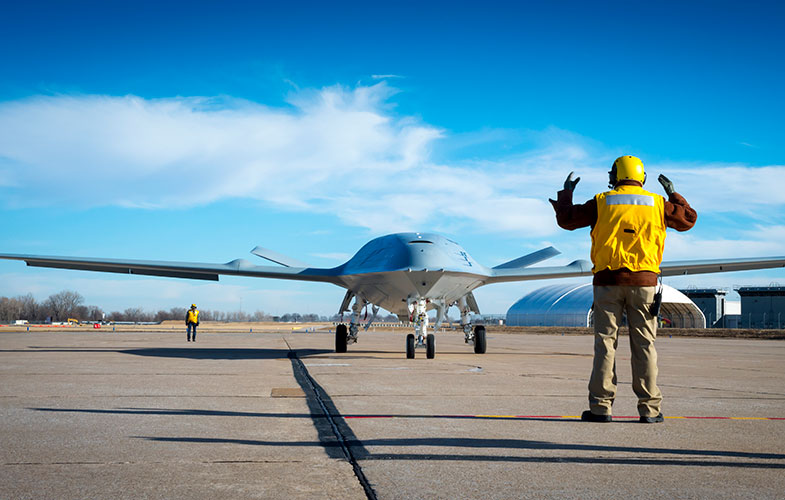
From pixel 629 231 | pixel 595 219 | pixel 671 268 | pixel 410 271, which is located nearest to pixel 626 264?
pixel 629 231

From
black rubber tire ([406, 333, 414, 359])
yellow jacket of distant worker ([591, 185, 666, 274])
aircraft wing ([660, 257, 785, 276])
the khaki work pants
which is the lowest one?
black rubber tire ([406, 333, 414, 359])

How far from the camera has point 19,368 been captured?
11.1 metres

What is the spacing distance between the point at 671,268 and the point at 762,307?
80.2 m

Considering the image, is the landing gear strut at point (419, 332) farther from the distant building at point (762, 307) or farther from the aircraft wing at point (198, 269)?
the distant building at point (762, 307)

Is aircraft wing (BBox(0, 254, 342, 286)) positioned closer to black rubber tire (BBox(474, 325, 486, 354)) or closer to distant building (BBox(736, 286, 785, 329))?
black rubber tire (BBox(474, 325, 486, 354))

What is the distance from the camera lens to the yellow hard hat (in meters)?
6.47

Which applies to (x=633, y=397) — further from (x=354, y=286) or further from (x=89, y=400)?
(x=354, y=286)

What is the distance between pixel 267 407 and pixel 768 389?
274 inches

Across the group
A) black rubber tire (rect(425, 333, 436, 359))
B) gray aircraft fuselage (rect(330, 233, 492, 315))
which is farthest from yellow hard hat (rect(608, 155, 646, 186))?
black rubber tire (rect(425, 333, 436, 359))

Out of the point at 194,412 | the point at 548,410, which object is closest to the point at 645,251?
the point at 548,410

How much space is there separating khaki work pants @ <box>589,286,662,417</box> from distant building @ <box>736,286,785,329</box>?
3552 inches

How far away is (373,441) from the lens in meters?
4.73

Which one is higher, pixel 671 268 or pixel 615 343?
pixel 671 268

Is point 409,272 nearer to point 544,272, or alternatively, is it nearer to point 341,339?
point 341,339
